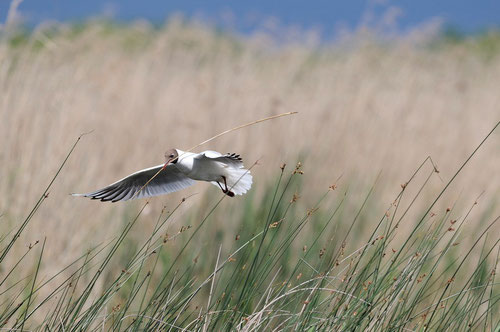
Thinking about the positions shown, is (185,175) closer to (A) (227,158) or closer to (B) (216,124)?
(A) (227,158)

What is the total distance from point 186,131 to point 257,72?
86.9 inches

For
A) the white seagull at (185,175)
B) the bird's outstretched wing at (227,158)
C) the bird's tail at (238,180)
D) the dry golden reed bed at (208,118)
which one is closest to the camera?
the bird's outstretched wing at (227,158)

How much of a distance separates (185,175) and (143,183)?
0.23 m

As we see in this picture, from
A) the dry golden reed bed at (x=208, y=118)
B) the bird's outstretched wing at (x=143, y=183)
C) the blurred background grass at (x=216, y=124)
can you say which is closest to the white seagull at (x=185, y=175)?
the bird's outstretched wing at (x=143, y=183)

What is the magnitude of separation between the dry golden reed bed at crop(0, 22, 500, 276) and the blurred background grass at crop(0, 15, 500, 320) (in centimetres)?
1

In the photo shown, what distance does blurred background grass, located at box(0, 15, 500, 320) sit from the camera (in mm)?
5504

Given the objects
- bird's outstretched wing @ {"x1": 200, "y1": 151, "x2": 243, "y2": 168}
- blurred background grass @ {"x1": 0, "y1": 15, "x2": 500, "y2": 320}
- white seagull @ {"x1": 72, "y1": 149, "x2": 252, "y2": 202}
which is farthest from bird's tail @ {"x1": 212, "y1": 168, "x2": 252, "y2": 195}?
blurred background grass @ {"x1": 0, "y1": 15, "x2": 500, "y2": 320}

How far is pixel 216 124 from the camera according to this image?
6.90m

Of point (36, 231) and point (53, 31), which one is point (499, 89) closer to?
point (53, 31)

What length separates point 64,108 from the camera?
19.3ft

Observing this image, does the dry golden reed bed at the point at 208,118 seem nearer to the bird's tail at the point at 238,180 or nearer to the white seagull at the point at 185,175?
the white seagull at the point at 185,175

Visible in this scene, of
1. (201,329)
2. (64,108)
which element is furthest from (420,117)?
(201,329)

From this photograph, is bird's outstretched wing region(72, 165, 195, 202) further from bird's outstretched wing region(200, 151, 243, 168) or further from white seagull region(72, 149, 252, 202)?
bird's outstretched wing region(200, 151, 243, 168)

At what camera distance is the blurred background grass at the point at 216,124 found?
18.1 ft
